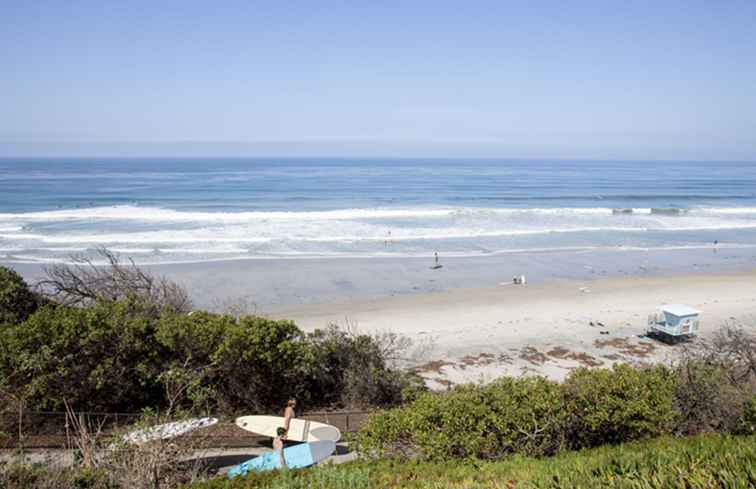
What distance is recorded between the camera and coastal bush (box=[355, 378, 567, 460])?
6816 millimetres

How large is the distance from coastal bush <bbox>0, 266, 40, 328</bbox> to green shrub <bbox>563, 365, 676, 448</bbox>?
1112 cm

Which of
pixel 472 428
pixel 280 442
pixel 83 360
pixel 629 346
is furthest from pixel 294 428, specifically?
pixel 629 346

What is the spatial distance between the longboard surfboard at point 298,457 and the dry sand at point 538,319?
479 centimetres

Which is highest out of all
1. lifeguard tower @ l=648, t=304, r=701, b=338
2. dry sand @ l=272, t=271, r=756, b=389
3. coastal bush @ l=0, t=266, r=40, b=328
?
coastal bush @ l=0, t=266, r=40, b=328

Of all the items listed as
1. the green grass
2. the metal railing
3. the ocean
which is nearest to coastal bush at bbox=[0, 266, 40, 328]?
the metal railing

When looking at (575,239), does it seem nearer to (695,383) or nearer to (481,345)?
(481,345)

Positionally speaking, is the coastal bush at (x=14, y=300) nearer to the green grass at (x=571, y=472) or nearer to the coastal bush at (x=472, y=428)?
the green grass at (x=571, y=472)

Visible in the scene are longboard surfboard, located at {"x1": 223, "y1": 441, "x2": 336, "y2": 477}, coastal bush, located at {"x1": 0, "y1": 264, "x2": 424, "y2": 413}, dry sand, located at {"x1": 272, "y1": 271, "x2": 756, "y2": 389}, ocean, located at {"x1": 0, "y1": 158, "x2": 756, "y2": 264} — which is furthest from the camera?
ocean, located at {"x1": 0, "y1": 158, "x2": 756, "y2": 264}

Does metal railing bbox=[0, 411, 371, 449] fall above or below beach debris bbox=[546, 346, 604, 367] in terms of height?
above

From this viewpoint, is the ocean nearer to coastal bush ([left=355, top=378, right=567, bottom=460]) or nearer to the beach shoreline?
the beach shoreline

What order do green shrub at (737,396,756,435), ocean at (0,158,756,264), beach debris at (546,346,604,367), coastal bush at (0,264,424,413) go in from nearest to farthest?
1. green shrub at (737,396,756,435)
2. coastal bush at (0,264,424,413)
3. beach debris at (546,346,604,367)
4. ocean at (0,158,756,264)

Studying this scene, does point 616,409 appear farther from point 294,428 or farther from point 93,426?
point 93,426

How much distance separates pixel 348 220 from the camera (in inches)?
1535

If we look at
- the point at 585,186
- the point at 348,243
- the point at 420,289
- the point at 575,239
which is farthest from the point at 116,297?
the point at 585,186
